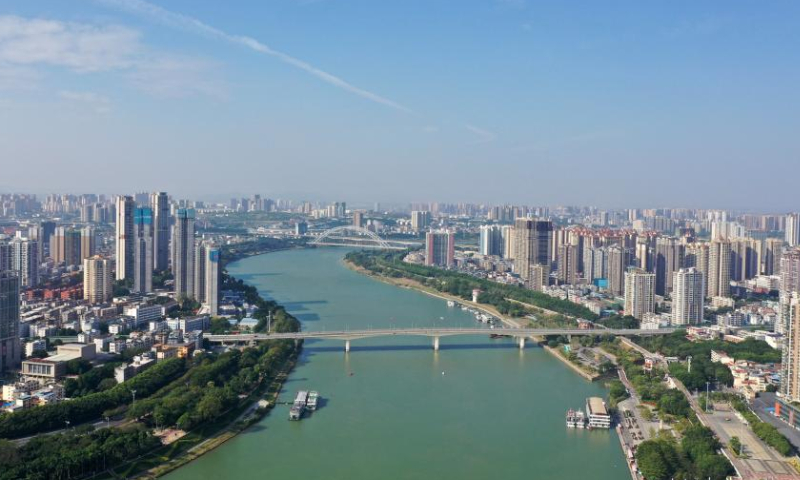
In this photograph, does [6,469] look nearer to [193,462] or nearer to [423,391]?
[193,462]

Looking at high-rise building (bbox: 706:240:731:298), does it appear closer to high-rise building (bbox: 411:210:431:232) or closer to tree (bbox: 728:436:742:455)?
tree (bbox: 728:436:742:455)

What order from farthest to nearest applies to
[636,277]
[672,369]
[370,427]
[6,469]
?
[636,277], [672,369], [370,427], [6,469]

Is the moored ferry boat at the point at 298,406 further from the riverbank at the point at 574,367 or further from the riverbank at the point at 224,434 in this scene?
the riverbank at the point at 574,367

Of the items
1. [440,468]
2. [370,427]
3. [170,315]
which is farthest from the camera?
[170,315]

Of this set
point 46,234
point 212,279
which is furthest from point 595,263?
point 46,234

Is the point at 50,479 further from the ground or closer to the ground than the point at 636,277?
closer to the ground

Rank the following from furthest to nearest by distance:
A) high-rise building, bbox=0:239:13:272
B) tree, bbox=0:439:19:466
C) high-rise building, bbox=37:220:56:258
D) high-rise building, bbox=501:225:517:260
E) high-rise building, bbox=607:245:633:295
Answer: high-rise building, bbox=501:225:517:260
high-rise building, bbox=37:220:56:258
high-rise building, bbox=607:245:633:295
high-rise building, bbox=0:239:13:272
tree, bbox=0:439:19:466

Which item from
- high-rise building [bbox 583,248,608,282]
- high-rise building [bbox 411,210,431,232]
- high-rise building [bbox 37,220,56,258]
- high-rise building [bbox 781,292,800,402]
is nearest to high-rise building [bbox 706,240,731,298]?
high-rise building [bbox 583,248,608,282]

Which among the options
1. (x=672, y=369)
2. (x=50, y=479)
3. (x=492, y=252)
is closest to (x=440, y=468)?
(x=50, y=479)
